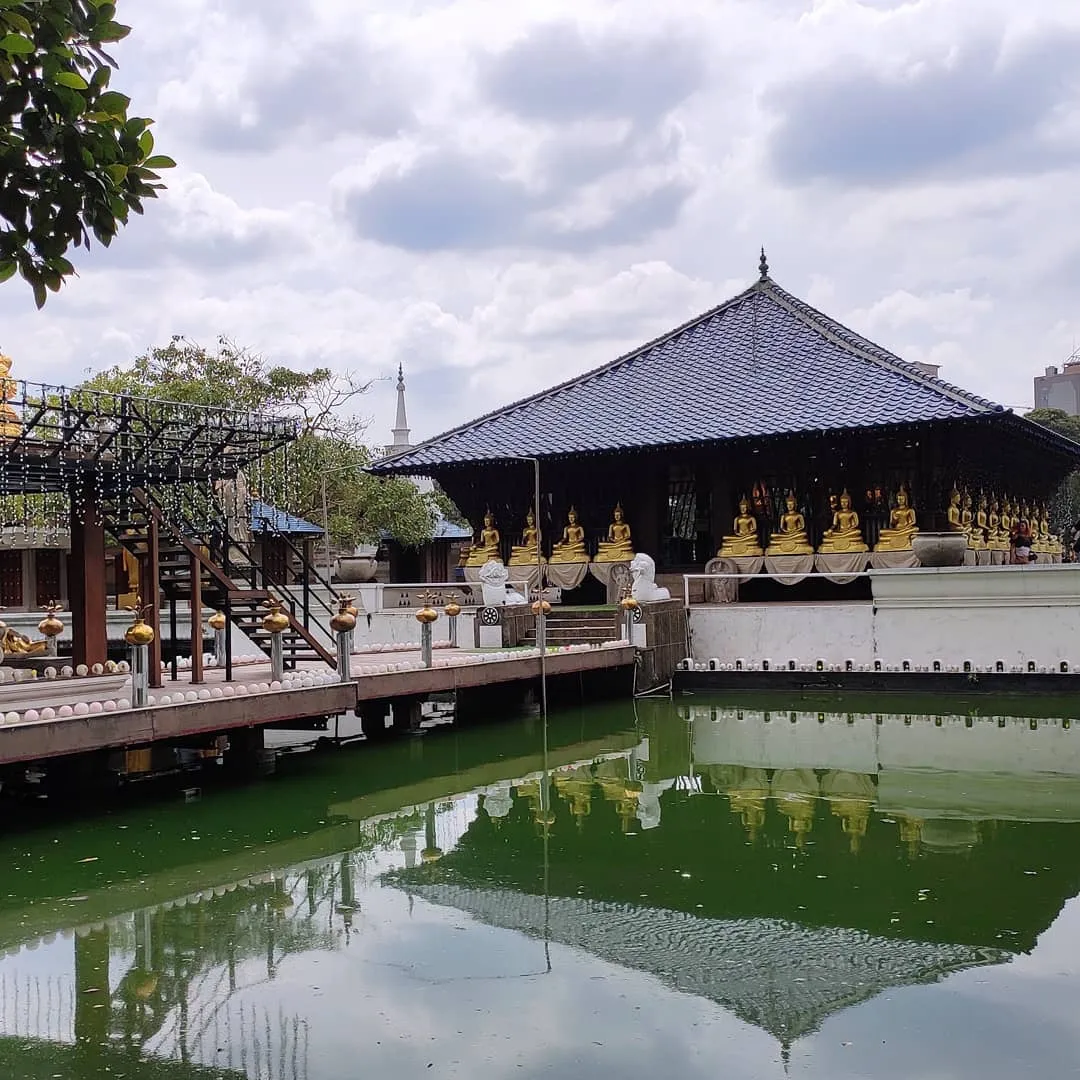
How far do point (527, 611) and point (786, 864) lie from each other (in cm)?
1061

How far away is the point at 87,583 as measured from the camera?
1230 centimetres

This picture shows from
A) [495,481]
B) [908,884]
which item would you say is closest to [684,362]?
[495,481]

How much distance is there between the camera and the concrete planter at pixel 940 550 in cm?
1705

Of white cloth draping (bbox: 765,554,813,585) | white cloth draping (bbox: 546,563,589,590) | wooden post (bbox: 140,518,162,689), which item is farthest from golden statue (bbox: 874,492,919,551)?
wooden post (bbox: 140,518,162,689)

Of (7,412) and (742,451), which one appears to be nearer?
(7,412)

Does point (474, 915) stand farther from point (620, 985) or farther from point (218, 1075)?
point (218, 1075)

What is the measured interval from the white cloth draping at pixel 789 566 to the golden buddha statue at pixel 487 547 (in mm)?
5035

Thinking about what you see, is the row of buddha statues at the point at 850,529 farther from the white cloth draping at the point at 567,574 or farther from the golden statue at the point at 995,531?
the white cloth draping at the point at 567,574

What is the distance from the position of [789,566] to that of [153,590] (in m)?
10.6

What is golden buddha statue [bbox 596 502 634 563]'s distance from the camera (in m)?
20.7

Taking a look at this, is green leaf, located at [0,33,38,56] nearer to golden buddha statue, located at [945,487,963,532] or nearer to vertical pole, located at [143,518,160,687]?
vertical pole, located at [143,518,160,687]

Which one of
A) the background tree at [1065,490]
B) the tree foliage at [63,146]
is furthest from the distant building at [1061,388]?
the tree foliage at [63,146]

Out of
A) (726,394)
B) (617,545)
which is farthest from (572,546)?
(726,394)

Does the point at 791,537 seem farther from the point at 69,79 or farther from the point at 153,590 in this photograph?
the point at 69,79
